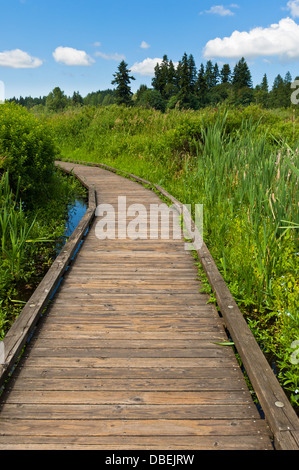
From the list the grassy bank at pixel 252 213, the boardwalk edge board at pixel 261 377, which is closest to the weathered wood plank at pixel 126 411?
the boardwalk edge board at pixel 261 377

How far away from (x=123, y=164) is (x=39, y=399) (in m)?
11.8

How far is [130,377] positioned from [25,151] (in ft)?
17.0

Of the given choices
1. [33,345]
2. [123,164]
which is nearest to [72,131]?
[123,164]

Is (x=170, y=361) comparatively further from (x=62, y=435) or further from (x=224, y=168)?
(x=224, y=168)

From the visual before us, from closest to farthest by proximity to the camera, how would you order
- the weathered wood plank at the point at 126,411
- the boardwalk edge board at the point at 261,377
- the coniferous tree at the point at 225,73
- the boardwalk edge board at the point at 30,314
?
the boardwalk edge board at the point at 261,377 < the weathered wood plank at the point at 126,411 < the boardwalk edge board at the point at 30,314 < the coniferous tree at the point at 225,73

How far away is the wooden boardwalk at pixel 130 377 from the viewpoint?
7.00ft

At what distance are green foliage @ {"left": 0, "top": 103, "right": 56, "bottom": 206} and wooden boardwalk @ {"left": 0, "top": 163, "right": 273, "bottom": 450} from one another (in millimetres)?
2953

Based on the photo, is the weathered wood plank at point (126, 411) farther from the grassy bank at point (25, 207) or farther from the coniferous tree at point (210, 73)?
the coniferous tree at point (210, 73)

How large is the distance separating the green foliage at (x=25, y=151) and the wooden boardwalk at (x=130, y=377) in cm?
295

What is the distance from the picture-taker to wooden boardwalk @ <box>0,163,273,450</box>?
2.13 meters

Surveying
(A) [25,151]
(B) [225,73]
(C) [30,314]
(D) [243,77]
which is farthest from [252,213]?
(B) [225,73]

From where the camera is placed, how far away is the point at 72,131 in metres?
19.4

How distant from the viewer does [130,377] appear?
8.64 feet

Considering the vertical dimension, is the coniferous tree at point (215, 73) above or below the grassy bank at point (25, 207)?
above
